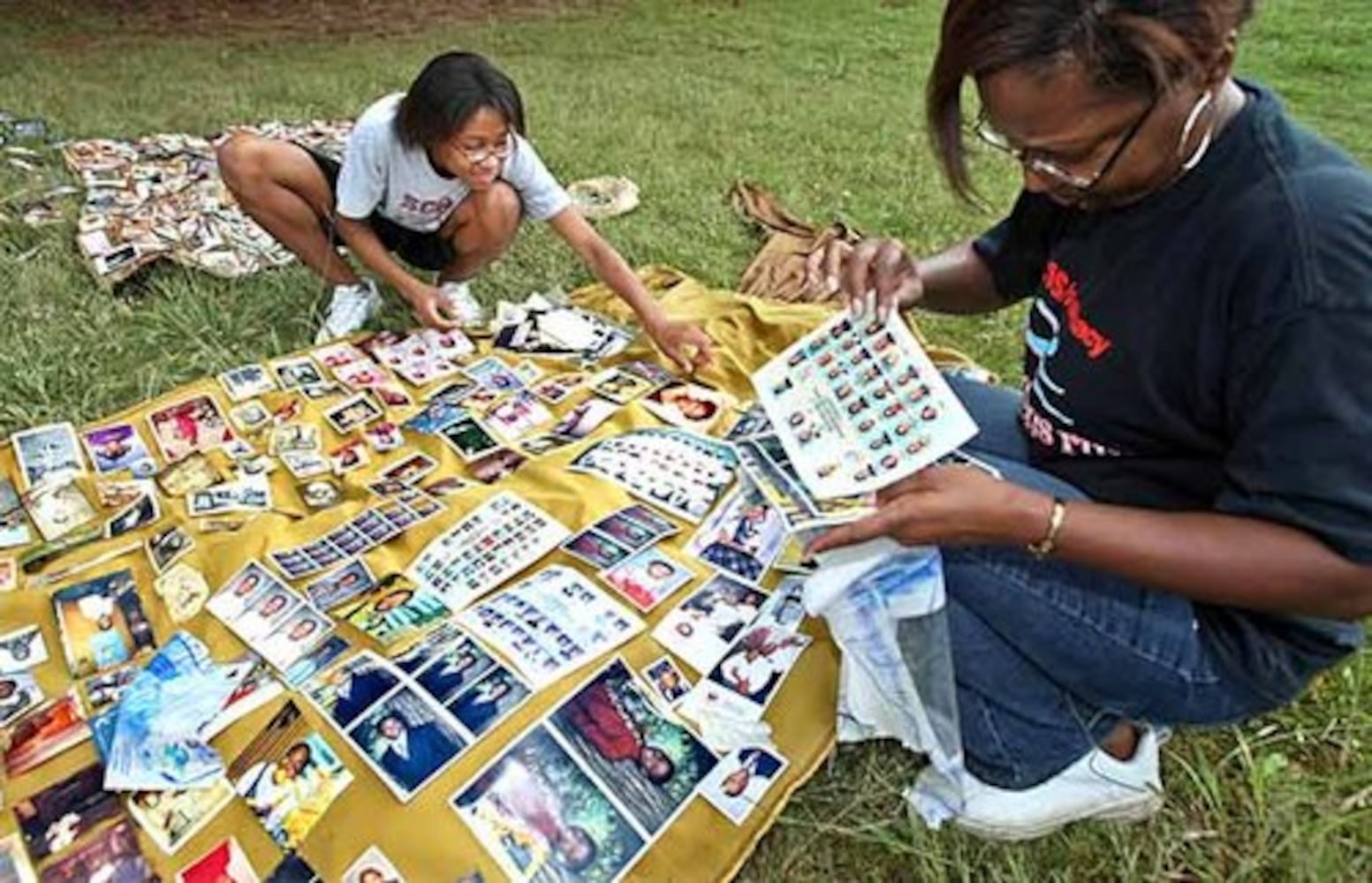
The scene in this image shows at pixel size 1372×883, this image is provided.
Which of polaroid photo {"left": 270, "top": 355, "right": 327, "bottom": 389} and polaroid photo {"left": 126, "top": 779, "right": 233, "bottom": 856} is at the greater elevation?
polaroid photo {"left": 270, "top": 355, "right": 327, "bottom": 389}

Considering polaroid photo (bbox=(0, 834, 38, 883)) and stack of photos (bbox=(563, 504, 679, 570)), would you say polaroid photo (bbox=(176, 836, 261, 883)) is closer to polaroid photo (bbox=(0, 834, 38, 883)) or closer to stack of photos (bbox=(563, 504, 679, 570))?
polaroid photo (bbox=(0, 834, 38, 883))

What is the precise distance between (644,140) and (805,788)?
340cm

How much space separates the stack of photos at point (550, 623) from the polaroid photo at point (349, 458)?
25.3 inches

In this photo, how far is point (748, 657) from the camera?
1841mm

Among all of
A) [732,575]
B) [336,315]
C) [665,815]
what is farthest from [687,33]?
[665,815]

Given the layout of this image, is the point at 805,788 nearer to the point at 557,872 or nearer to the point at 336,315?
the point at 557,872

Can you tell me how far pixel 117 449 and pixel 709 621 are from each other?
138 centimetres

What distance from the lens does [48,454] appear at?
92.1 inches

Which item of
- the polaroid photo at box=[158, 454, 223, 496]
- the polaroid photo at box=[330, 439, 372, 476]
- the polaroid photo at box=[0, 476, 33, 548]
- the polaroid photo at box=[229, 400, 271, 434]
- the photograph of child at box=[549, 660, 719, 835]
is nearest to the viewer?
the photograph of child at box=[549, 660, 719, 835]

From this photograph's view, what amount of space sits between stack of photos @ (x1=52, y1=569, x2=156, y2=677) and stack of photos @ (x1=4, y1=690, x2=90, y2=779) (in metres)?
0.08

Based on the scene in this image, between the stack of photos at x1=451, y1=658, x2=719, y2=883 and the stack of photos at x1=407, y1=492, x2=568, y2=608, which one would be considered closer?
the stack of photos at x1=451, y1=658, x2=719, y2=883

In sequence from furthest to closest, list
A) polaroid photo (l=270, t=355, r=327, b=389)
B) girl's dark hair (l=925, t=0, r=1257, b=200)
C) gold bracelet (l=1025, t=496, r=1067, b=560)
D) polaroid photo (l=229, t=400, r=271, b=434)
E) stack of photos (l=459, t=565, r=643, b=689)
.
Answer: polaroid photo (l=270, t=355, r=327, b=389)
polaroid photo (l=229, t=400, r=271, b=434)
stack of photos (l=459, t=565, r=643, b=689)
gold bracelet (l=1025, t=496, r=1067, b=560)
girl's dark hair (l=925, t=0, r=1257, b=200)

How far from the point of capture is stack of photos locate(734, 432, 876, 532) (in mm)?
1556

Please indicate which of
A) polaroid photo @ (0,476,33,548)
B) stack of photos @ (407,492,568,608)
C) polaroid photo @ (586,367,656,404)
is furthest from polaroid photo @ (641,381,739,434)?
polaroid photo @ (0,476,33,548)
